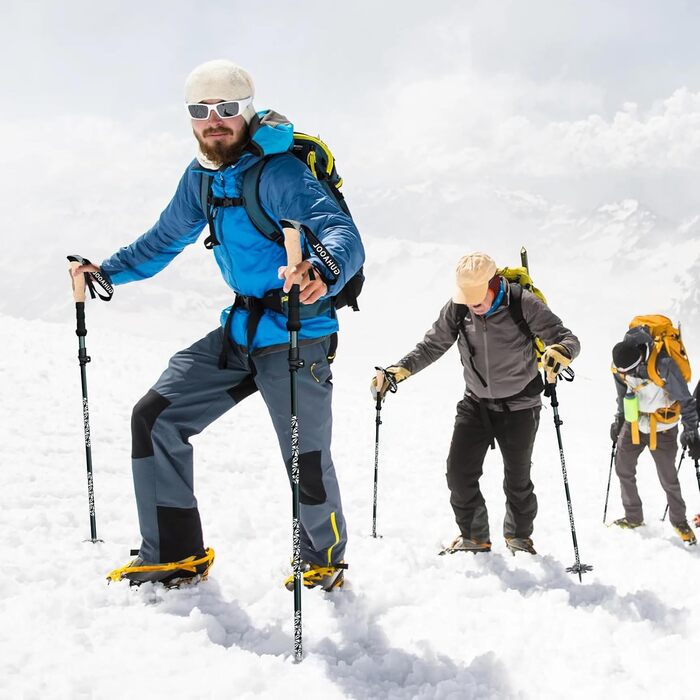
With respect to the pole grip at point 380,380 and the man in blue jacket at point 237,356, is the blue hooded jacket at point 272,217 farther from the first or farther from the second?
the pole grip at point 380,380

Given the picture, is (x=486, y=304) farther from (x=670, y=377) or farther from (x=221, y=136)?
(x=670, y=377)

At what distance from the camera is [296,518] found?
3873 mm

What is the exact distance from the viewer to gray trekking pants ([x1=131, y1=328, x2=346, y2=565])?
434cm

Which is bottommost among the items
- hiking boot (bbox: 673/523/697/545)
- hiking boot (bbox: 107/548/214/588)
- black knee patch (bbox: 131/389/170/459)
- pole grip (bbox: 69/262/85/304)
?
hiking boot (bbox: 673/523/697/545)

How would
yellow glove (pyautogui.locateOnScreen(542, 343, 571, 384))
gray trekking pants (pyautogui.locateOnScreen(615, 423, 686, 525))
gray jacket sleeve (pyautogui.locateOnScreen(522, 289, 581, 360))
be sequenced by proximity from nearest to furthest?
yellow glove (pyautogui.locateOnScreen(542, 343, 571, 384)) → gray jacket sleeve (pyautogui.locateOnScreen(522, 289, 581, 360)) → gray trekking pants (pyautogui.locateOnScreen(615, 423, 686, 525))

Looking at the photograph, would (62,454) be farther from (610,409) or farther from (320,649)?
(610,409)

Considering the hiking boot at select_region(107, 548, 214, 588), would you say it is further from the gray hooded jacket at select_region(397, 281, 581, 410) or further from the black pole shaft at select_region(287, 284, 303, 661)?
the gray hooded jacket at select_region(397, 281, 581, 410)

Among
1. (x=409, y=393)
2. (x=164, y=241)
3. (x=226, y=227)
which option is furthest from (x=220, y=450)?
(x=409, y=393)

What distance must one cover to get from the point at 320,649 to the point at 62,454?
4759mm

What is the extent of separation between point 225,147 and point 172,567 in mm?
2766

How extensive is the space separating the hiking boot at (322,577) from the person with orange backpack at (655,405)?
421 centimetres

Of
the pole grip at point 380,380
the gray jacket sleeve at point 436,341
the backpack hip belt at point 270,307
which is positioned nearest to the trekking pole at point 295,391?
the backpack hip belt at point 270,307

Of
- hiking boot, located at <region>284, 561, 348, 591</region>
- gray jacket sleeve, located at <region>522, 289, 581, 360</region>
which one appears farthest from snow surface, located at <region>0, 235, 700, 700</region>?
gray jacket sleeve, located at <region>522, 289, 581, 360</region>

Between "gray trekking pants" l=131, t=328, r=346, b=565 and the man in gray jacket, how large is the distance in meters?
1.64
